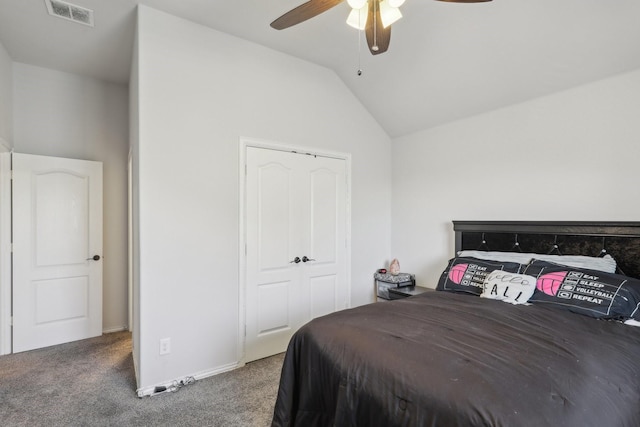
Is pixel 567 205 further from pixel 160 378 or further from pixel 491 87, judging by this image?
pixel 160 378

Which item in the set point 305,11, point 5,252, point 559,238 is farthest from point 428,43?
point 5,252

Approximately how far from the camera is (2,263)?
10.0ft

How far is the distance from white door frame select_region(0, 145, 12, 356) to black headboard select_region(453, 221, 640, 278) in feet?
14.7

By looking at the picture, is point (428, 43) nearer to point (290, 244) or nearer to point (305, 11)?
point (305, 11)

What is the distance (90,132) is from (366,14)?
348cm

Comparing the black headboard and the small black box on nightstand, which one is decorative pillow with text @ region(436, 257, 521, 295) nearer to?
the black headboard

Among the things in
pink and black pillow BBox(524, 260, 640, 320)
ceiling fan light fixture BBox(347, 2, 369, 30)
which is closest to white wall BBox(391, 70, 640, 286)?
pink and black pillow BBox(524, 260, 640, 320)

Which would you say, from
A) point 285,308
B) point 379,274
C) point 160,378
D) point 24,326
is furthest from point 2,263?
point 379,274

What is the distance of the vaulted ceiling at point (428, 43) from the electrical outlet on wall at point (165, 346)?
8.49ft

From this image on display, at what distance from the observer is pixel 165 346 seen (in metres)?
2.48

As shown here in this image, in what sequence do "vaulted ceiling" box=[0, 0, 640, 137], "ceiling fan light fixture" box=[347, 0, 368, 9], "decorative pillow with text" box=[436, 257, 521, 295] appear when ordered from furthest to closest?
"decorative pillow with text" box=[436, 257, 521, 295]
"vaulted ceiling" box=[0, 0, 640, 137]
"ceiling fan light fixture" box=[347, 0, 368, 9]

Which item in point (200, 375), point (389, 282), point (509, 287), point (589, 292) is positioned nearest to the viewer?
point (589, 292)

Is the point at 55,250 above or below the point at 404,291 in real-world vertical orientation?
above

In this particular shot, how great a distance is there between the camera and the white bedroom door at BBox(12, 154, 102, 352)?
3184 mm
